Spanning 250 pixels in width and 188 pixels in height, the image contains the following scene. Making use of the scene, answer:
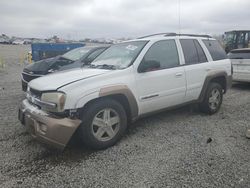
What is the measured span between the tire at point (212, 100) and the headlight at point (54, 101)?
10.5ft

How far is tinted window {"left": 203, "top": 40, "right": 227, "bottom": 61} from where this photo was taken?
5.26m

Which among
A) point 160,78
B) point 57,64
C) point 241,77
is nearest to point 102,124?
point 160,78

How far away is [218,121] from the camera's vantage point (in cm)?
493

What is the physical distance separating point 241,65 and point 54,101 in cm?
698

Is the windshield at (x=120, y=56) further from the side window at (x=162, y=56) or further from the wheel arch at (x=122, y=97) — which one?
the wheel arch at (x=122, y=97)

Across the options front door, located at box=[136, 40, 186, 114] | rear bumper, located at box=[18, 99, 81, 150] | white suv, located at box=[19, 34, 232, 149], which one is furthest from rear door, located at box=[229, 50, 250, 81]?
rear bumper, located at box=[18, 99, 81, 150]

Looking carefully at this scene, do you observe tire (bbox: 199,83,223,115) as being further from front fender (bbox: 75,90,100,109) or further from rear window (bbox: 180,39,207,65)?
front fender (bbox: 75,90,100,109)

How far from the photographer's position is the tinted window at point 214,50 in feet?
17.3

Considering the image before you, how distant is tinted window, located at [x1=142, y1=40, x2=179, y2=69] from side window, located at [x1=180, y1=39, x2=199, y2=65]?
24 cm

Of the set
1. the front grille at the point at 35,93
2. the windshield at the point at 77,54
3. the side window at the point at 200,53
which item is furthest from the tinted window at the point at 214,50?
the windshield at the point at 77,54

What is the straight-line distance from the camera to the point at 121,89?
369cm

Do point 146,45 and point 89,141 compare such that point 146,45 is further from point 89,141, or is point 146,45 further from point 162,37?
point 89,141

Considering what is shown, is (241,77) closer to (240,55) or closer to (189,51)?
(240,55)

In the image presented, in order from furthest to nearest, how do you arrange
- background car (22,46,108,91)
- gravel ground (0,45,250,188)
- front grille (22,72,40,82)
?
background car (22,46,108,91) < front grille (22,72,40,82) < gravel ground (0,45,250,188)
